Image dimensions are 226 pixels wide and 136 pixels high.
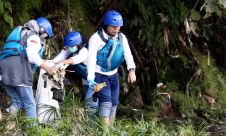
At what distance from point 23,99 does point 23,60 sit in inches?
19.8

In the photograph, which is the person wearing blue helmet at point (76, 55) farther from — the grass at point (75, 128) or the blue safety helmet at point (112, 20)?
the grass at point (75, 128)

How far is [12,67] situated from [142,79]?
4320mm

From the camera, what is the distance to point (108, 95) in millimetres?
7285

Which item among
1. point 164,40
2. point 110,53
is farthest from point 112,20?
point 164,40

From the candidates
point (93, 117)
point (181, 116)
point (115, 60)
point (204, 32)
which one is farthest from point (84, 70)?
point (204, 32)

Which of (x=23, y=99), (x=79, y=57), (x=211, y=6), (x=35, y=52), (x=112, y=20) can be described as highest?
(x=211, y=6)

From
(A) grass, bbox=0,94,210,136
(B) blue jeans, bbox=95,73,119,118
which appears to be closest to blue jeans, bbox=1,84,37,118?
(A) grass, bbox=0,94,210,136

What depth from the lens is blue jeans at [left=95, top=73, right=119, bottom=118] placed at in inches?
285

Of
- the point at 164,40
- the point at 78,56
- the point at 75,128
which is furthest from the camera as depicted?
the point at 164,40

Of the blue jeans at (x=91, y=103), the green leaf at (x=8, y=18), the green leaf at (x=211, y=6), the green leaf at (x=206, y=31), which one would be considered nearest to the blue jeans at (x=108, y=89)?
the blue jeans at (x=91, y=103)

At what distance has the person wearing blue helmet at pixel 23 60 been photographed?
6523mm

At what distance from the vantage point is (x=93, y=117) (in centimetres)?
670

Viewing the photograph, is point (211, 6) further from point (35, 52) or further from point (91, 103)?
point (35, 52)

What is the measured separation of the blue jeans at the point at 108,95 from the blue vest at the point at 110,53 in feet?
0.64
